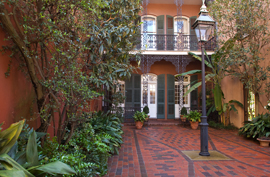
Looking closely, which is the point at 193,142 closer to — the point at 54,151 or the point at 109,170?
the point at 109,170

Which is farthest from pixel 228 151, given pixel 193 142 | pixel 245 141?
pixel 245 141

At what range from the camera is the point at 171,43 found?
11.5 m

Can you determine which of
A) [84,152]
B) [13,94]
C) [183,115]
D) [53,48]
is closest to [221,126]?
[183,115]

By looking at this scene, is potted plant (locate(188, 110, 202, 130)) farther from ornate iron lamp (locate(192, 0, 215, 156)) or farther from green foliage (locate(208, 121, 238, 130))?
ornate iron lamp (locate(192, 0, 215, 156))

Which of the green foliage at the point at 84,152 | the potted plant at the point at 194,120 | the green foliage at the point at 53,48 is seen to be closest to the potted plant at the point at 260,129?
the potted plant at the point at 194,120

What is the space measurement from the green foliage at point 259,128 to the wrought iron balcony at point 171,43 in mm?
5387

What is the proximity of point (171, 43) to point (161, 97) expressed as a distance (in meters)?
3.26

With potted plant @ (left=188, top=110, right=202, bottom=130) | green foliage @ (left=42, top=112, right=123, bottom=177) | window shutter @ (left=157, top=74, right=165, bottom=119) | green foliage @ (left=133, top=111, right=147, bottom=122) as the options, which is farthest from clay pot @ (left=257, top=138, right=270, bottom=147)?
window shutter @ (left=157, top=74, right=165, bottom=119)

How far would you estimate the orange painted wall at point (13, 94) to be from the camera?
276cm

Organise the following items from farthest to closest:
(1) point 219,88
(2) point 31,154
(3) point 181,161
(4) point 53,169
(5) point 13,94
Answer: (1) point 219,88
(3) point 181,161
(5) point 13,94
(2) point 31,154
(4) point 53,169

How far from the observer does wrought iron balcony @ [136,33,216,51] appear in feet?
36.4

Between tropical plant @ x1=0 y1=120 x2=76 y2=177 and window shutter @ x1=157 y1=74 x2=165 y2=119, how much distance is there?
10335 mm

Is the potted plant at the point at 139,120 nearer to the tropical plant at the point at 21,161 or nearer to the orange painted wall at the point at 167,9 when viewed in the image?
the orange painted wall at the point at 167,9

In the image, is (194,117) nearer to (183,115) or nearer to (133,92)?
(183,115)
